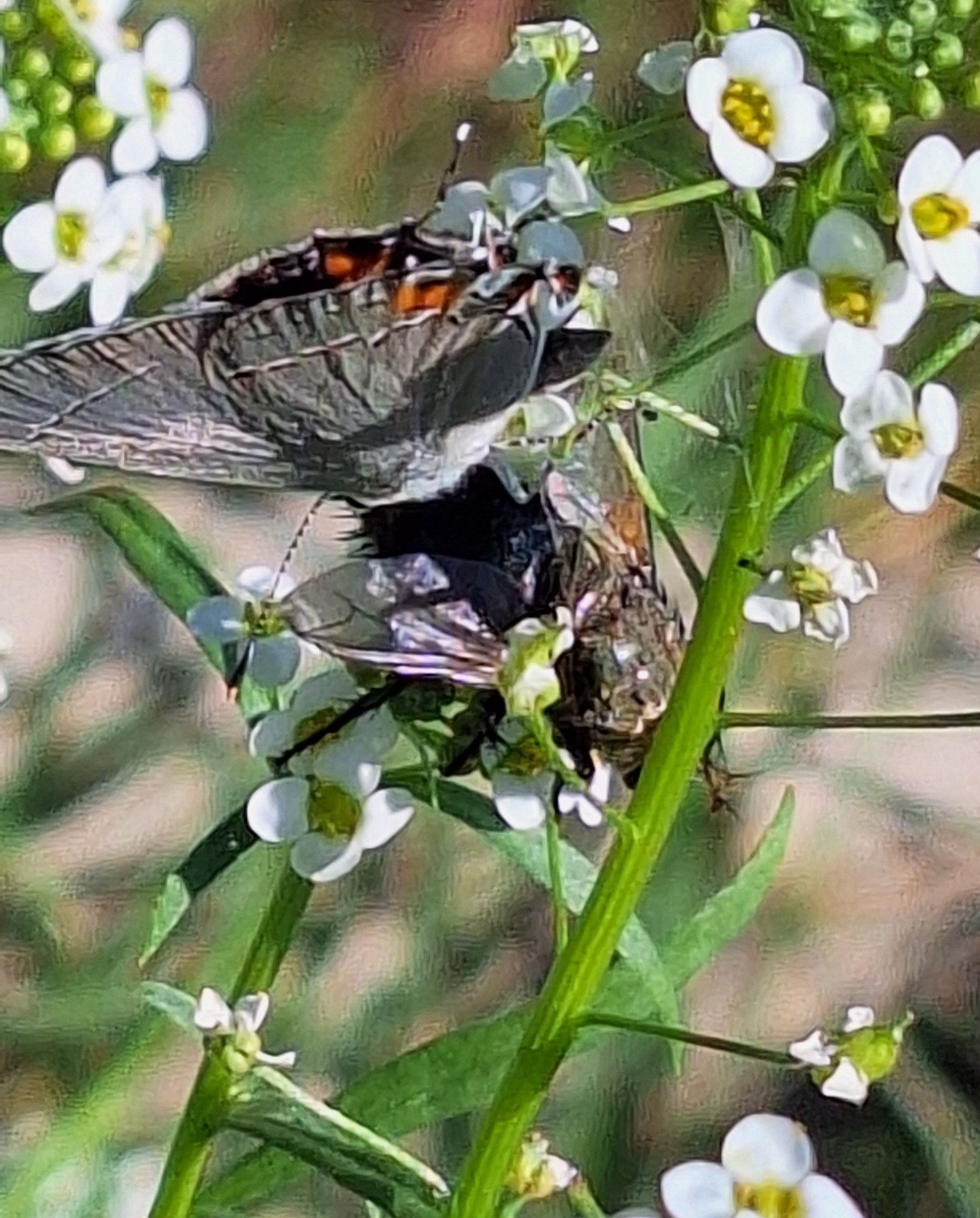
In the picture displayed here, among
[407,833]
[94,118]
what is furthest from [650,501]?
[407,833]

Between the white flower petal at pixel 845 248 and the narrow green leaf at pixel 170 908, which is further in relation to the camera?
the narrow green leaf at pixel 170 908

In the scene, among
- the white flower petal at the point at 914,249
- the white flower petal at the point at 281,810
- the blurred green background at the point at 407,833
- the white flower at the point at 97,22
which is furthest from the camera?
the blurred green background at the point at 407,833

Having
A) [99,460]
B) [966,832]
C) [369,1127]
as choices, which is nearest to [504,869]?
[966,832]

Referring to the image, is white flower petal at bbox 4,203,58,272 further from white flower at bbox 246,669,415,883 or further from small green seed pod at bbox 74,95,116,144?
white flower at bbox 246,669,415,883

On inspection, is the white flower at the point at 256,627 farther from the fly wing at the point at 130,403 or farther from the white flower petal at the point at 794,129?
the white flower petal at the point at 794,129

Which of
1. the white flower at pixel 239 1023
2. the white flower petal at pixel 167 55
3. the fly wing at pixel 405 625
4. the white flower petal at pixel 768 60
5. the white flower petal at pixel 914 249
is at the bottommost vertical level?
the white flower at pixel 239 1023

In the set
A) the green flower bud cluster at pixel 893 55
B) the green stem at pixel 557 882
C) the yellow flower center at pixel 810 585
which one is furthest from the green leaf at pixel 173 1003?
the green flower bud cluster at pixel 893 55

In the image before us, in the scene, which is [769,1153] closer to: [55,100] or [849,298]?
[849,298]
